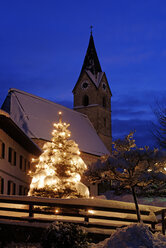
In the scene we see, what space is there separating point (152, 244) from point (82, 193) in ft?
25.6

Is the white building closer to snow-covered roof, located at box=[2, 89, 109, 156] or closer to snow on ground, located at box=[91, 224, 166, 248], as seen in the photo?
snow on ground, located at box=[91, 224, 166, 248]

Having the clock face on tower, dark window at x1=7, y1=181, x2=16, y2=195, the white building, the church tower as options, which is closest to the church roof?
the church tower

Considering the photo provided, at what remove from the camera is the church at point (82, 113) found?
4275 cm

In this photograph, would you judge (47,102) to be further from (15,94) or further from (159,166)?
(159,166)

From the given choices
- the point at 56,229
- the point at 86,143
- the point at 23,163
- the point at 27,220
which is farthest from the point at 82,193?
the point at 86,143

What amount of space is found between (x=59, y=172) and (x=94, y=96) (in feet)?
151

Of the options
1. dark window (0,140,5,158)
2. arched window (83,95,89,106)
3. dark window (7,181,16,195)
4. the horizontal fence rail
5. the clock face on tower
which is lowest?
the horizontal fence rail

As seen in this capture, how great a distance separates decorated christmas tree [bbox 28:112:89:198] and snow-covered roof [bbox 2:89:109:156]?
22935mm

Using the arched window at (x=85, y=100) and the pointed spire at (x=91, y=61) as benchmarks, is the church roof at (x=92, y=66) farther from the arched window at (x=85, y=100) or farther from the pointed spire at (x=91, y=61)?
the arched window at (x=85, y=100)

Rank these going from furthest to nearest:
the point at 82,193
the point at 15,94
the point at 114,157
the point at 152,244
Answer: the point at 15,94
the point at 82,193
the point at 114,157
the point at 152,244

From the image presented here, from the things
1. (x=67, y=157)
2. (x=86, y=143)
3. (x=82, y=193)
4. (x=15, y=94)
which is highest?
(x=15, y=94)

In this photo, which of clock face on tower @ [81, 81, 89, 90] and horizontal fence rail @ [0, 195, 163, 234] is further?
clock face on tower @ [81, 81, 89, 90]

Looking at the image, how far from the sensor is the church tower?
60625 millimetres

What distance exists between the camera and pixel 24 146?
29.2 m
